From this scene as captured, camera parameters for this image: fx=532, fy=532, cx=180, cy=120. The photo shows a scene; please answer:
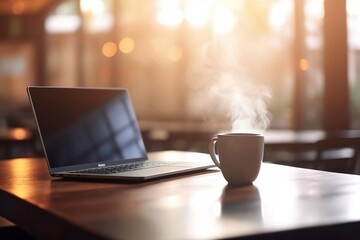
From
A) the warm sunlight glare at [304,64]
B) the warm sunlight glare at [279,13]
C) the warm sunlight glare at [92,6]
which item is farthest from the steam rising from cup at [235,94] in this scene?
the warm sunlight glare at [92,6]

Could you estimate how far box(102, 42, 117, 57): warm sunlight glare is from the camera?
291 inches

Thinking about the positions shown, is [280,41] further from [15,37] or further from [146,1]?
[15,37]

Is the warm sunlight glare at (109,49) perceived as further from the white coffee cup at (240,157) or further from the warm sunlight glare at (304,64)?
the white coffee cup at (240,157)

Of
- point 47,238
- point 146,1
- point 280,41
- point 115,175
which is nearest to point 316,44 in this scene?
point 280,41

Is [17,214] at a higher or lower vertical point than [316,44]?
lower

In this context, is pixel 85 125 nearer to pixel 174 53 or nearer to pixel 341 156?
pixel 341 156

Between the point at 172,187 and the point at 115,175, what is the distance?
5.8 inches

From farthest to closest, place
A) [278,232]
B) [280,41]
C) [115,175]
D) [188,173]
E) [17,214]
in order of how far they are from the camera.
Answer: [280,41], [188,173], [115,175], [17,214], [278,232]

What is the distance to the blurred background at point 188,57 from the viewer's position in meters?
3.79

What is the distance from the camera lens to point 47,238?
801 mm

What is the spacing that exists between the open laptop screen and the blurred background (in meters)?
0.27

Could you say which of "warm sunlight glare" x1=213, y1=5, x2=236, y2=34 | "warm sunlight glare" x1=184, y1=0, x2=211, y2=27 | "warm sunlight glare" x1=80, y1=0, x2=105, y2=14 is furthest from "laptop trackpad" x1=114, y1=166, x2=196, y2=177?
"warm sunlight glare" x1=80, y1=0, x2=105, y2=14

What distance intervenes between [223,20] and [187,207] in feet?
16.0

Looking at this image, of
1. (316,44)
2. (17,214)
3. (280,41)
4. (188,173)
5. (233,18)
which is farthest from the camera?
(233,18)
